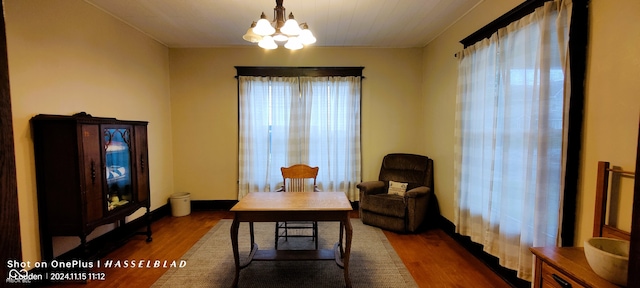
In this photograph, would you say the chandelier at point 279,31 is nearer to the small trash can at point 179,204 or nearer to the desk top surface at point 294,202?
the desk top surface at point 294,202

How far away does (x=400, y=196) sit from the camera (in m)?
3.61

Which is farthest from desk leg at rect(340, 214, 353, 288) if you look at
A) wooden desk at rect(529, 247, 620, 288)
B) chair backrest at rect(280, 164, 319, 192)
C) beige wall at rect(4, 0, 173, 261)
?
beige wall at rect(4, 0, 173, 261)

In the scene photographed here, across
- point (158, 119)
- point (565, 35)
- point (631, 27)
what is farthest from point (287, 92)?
point (631, 27)

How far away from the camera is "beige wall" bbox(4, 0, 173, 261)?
6.86ft

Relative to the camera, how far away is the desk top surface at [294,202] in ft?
6.82

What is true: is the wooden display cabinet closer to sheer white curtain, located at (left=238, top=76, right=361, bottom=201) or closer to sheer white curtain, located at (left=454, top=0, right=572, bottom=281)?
sheer white curtain, located at (left=238, top=76, right=361, bottom=201)

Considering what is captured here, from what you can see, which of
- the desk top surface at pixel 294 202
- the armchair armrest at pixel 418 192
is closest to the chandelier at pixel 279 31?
the desk top surface at pixel 294 202

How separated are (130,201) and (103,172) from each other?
1.84 ft

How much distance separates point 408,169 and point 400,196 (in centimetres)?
51

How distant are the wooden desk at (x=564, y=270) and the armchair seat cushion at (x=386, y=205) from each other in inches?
73.2

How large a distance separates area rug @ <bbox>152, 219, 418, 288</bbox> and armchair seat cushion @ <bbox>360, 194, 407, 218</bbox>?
0.36 m

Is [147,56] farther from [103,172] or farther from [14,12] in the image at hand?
[103,172]

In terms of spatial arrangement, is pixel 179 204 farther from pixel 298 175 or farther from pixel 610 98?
pixel 610 98

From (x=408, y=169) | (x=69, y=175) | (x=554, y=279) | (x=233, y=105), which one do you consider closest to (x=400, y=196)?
(x=408, y=169)
